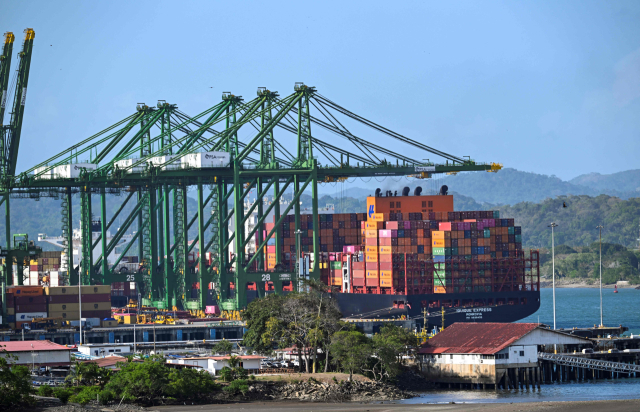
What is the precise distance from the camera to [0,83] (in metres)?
102

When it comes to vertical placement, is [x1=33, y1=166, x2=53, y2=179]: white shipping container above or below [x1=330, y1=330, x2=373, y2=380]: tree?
above

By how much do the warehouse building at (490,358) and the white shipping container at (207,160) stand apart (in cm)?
4325

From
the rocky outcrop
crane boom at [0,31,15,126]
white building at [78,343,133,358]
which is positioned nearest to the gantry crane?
crane boom at [0,31,15,126]

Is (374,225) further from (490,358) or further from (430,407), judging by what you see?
(430,407)

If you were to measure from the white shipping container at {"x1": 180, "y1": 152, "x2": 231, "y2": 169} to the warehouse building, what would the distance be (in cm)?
4325

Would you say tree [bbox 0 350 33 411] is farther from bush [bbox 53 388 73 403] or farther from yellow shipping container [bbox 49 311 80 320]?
yellow shipping container [bbox 49 311 80 320]

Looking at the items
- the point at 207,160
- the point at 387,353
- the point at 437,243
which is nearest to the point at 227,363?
the point at 387,353

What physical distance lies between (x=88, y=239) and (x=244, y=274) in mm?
20489

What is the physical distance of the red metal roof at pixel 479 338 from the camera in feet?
222

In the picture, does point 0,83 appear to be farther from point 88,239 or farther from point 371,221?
point 371,221

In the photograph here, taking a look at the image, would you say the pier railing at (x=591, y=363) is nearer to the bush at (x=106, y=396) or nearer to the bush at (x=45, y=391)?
the bush at (x=106, y=396)

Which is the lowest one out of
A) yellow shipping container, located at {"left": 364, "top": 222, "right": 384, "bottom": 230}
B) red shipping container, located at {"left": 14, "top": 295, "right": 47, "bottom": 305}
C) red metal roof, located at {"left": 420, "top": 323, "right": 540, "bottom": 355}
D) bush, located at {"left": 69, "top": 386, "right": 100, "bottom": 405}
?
bush, located at {"left": 69, "top": 386, "right": 100, "bottom": 405}

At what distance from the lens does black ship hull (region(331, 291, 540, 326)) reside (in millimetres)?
106062

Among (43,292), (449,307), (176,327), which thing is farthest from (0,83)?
(449,307)
